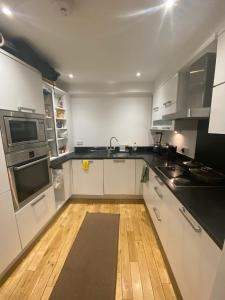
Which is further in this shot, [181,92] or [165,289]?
[181,92]

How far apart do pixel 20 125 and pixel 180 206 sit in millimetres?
1737

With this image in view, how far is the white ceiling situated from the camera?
1090 millimetres

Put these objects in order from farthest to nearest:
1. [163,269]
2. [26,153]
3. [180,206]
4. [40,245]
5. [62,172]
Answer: [62,172]
[40,245]
[26,153]
[163,269]
[180,206]

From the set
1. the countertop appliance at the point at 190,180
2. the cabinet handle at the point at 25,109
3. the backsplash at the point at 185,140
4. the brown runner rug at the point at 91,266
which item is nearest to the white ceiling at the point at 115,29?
the cabinet handle at the point at 25,109

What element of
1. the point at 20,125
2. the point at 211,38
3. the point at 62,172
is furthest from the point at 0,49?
the point at 211,38

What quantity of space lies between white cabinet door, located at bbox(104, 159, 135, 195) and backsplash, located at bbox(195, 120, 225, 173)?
45.3 inches

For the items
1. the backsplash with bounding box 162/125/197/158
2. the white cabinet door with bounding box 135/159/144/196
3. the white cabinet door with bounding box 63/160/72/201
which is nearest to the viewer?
the backsplash with bounding box 162/125/197/158

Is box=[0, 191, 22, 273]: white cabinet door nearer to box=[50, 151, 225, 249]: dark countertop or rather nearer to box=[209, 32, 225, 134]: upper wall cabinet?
box=[50, 151, 225, 249]: dark countertop

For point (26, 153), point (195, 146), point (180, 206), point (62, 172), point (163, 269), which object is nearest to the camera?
point (180, 206)

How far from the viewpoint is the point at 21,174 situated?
155cm

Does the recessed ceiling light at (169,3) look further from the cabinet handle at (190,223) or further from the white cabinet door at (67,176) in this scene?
the white cabinet door at (67,176)

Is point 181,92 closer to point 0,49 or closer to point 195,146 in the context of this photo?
point 195,146

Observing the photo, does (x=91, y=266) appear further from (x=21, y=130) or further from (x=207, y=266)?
(x=21, y=130)

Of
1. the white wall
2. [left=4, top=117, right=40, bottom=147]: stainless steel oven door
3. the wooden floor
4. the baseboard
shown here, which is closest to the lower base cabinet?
the wooden floor
